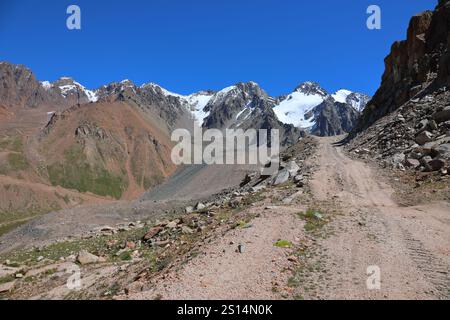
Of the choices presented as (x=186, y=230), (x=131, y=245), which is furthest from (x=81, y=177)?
(x=186, y=230)

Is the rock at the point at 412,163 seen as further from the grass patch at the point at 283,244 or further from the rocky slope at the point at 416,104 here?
the grass patch at the point at 283,244

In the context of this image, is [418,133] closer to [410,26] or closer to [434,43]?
[434,43]

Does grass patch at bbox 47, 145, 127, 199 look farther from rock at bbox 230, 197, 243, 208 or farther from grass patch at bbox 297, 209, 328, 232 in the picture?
grass patch at bbox 297, 209, 328, 232

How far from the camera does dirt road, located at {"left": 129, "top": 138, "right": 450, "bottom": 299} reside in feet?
33.3

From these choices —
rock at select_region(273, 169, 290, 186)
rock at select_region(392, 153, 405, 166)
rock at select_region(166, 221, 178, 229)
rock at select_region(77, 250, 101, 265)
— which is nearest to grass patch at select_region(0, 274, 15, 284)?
rock at select_region(77, 250, 101, 265)

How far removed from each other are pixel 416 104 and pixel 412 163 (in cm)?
1809

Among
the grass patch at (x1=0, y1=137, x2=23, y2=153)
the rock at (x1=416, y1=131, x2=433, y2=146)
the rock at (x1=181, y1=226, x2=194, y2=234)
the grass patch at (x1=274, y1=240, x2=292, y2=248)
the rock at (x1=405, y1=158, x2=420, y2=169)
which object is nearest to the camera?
the grass patch at (x1=274, y1=240, x2=292, y2=248)

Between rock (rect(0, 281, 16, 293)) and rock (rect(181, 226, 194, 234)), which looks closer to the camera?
rock (rect(0, 281, 16, 293))

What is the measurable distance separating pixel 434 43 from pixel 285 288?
194 feet

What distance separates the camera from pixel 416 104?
4222 cm
